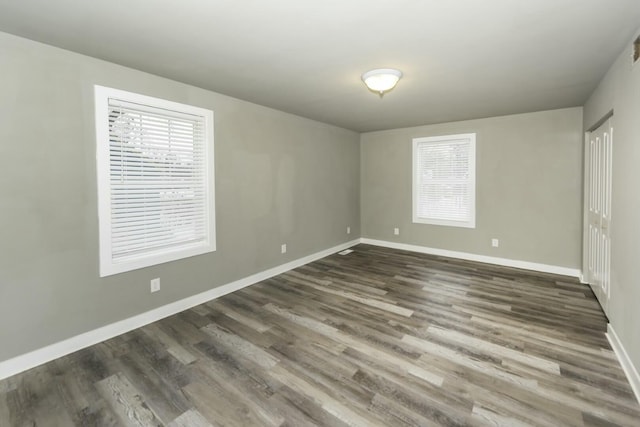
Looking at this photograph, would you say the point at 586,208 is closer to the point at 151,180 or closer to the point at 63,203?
the point at 151,180

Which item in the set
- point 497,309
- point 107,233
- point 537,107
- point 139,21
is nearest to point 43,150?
point 107,233

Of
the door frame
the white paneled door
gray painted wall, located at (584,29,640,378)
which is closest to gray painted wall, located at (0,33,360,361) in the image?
gray painted wall, located at (584,29,640,378)

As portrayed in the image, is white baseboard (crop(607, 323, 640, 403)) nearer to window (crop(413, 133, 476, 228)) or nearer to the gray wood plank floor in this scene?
the gray wood plank floor

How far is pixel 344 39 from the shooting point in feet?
7.17

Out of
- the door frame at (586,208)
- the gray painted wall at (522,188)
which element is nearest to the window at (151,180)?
the gray painted wall at (522,188)

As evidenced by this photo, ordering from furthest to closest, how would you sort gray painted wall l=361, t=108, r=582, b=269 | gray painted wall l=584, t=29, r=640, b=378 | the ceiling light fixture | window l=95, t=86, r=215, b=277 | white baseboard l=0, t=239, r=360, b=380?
gray painted wall l=361, t=108, r=582, b=269
the ceiling light fixture
window l=95, t=86, r=215, b=277
white baseboard l=0, t=239, r=360, b=380
gray painted wall l=584, t=29, r=640, b=378

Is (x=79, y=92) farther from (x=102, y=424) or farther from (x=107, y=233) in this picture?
(x=102, y=424)

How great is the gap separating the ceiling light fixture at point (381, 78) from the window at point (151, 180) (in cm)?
181

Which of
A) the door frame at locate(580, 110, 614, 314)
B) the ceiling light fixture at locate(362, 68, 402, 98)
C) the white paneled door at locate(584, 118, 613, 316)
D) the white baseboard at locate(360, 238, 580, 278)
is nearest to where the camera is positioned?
the ceiling light fixture at locate(362, 68, 402, 98)

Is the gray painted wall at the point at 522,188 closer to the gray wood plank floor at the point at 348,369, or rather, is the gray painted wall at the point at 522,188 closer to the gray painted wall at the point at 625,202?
the gray wood plank floor at the point at 348,369

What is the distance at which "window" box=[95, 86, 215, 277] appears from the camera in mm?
2604

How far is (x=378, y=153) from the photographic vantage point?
604cm

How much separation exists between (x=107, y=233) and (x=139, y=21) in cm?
172

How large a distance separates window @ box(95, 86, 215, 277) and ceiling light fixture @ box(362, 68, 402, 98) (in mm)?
1814
